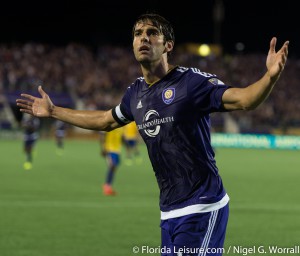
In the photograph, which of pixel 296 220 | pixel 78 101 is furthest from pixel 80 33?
pixel 296 220

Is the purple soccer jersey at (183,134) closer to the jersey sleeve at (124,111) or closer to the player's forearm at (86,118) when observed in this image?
the jersey sleeve at (124,111)

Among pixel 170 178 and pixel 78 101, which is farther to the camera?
pixel 78 101

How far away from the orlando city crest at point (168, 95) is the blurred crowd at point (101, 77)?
37.8 m

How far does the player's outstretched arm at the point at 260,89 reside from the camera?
4391 mm

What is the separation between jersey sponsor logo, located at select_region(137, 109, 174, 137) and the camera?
Result: 4.88 meters

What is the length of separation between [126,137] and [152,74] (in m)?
22.3

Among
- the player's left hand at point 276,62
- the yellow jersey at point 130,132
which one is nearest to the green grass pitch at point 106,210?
the yellow jersey at point 130,132

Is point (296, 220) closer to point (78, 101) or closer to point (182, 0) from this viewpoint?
point (78, 101)

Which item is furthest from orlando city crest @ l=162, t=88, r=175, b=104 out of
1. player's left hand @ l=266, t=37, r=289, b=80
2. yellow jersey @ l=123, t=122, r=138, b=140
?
yellow jersey @ l=123, t=122, r=138, b=140

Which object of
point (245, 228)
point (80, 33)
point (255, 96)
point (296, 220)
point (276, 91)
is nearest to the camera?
point (255, 96)

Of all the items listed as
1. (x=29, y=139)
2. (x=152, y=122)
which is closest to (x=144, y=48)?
(x=152, y=122)

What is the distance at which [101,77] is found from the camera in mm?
49188

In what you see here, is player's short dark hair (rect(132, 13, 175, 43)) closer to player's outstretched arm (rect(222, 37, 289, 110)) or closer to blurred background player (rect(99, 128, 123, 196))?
player's outstretched arm (rect(222, 37, 289, 110))

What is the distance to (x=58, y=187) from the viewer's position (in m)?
18.0
